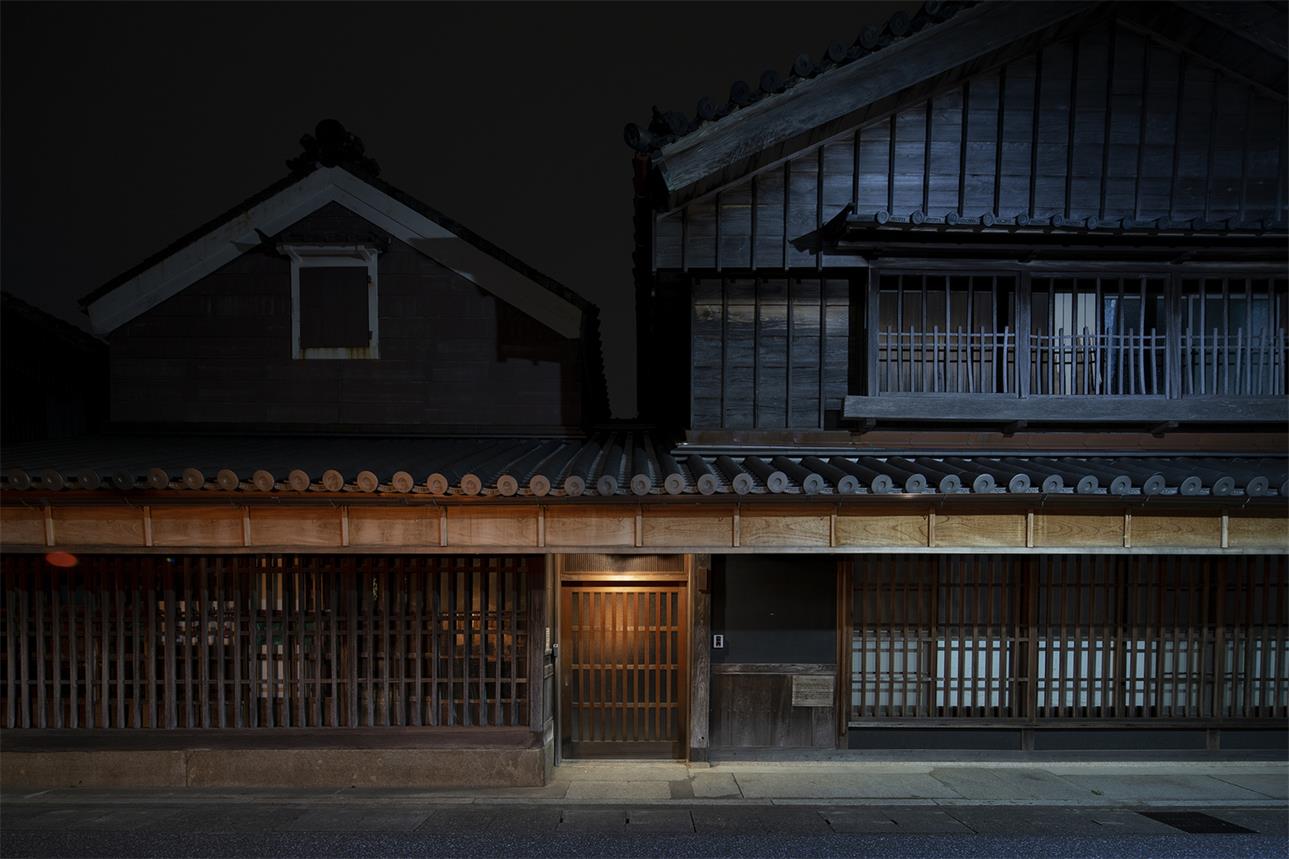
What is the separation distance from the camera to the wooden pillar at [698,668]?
8469 millimetres

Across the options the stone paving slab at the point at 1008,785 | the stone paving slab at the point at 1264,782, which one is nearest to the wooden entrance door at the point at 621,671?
the stone paving slab at the point at 1008,785

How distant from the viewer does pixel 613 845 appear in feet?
20.6

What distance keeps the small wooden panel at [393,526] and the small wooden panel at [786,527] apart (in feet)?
11.3

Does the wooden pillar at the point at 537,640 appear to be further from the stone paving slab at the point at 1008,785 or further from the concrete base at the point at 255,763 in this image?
the stone paving slab at the point at 1008,785

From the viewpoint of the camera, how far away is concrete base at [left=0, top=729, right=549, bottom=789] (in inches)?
296

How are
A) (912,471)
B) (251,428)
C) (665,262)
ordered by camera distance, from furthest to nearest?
(251,428)
(665,262)
(912,471)

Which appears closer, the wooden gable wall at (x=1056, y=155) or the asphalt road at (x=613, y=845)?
the asphalt road at (x=613, y=845)

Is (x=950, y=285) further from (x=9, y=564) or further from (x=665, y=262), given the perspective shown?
(x=9, y=564)

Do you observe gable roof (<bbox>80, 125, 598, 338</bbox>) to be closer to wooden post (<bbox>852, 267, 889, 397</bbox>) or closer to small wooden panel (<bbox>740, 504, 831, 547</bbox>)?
wooden post (<bbox>852, 267, 889, 397</bbox>)

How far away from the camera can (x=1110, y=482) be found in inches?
244

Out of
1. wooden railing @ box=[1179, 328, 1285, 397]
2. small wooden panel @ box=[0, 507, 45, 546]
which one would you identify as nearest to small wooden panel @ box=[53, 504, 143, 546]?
small wooden panel @ box=[0, 507, 45, 546]

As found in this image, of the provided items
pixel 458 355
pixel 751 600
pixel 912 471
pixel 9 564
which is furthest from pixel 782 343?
pixel 9 564

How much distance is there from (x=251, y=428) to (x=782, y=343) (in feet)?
27.4

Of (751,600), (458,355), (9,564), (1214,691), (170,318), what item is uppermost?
(170,318)
